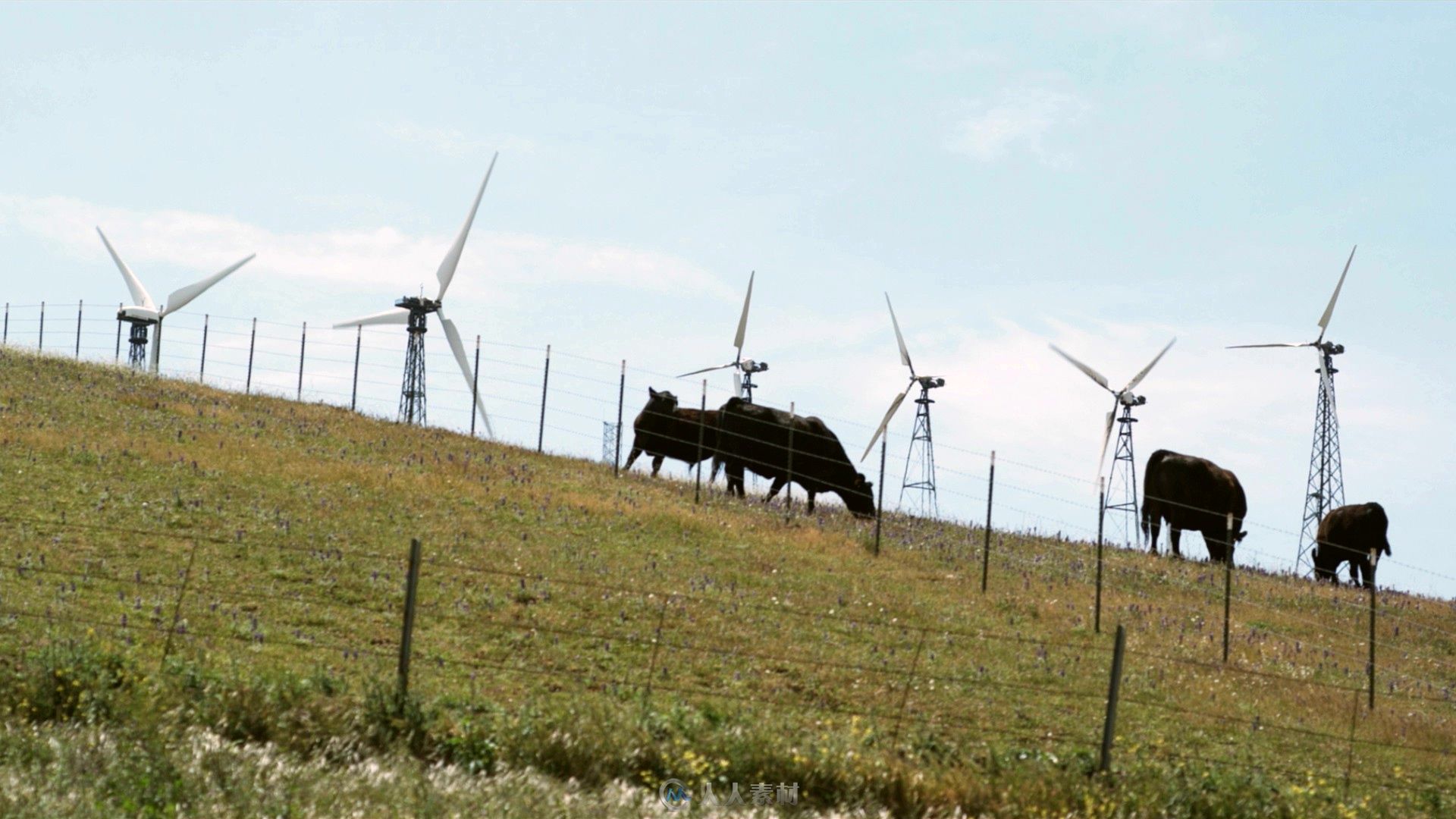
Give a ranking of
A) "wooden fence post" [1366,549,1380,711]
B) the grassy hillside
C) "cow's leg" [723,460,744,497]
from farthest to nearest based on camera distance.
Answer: "cow's leg" [723,460,744,497] < "wooden fence post" [1366,549,1380,711] < the grassy hillside

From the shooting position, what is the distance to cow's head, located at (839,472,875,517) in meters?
32.5

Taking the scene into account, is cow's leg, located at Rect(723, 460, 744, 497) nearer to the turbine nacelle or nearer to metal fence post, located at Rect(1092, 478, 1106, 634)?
metal fence post, located at Rect(1092, 478, 1106, 634)

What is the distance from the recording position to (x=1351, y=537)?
33.5 m

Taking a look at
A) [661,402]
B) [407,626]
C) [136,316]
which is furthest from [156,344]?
[407,626]

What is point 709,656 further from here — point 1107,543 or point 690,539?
point 1107,543

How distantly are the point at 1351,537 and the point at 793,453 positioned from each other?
13.3 m

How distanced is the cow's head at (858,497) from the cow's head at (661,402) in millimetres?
5323

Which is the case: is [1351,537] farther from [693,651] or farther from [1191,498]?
[693,651]

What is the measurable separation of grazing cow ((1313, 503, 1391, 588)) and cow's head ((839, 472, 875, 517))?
10.5m

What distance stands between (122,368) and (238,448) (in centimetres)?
1796

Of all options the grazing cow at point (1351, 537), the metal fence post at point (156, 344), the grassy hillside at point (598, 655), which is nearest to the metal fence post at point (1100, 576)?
the grassy hillside at point (598, 655)

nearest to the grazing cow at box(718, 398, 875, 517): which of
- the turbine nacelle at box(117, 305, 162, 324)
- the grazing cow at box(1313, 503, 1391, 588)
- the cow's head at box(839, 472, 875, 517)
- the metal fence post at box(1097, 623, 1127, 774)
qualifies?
the cow's head at box(839, 472, 875, 517)

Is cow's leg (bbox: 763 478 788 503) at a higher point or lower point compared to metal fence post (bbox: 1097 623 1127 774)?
higher

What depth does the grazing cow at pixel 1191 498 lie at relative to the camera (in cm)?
3428
